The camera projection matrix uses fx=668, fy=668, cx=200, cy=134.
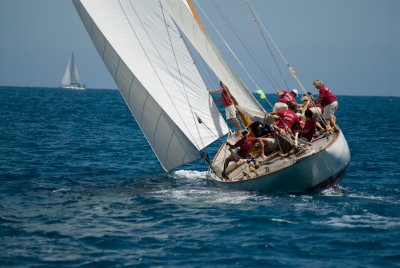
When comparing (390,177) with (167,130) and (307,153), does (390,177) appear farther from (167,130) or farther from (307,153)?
(167,130)

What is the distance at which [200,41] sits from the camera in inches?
850

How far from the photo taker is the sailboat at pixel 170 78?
70.7 feet

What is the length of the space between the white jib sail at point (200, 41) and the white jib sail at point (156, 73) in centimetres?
136

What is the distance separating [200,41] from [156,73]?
6.67 ft

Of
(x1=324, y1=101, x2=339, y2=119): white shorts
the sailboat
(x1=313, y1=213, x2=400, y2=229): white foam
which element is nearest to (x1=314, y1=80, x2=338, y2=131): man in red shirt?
(x1=324, y1=101, x2=339, y2=119): white shorts

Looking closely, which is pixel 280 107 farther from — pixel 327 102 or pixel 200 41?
pixel 200 41

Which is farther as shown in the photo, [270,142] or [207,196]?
[270,142]

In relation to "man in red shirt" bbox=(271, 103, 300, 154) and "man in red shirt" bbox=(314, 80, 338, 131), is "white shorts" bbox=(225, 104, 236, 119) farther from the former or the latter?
"man in red shirt" bbox=(314, 80, 338, 131)

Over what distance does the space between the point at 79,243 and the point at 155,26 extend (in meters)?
10.4

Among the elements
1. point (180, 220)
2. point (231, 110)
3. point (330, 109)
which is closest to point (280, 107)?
point (330, 109)

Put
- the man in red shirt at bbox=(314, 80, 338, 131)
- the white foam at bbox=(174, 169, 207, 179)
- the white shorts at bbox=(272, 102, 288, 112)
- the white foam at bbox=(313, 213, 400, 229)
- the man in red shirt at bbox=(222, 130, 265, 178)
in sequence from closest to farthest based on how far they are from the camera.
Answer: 1. the white foam at bbox=(313, 213, 400, 229)
2. the man in red shirt at bbox=(222, 130, 265, 178)
3. the man in red shirt at bbox=(314, 80, 338, 131)
4. the white shorts at bbox=(272, 102, 288, 112)
5. the white foam at bbox=(174, 169, 207, 179)

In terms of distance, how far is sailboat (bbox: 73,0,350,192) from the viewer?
70.7 feet

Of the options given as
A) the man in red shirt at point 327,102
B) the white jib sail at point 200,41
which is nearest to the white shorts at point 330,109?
the man in red shirt at point 327,102

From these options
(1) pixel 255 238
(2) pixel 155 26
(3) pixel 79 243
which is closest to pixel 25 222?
(3) pixel 79 243
